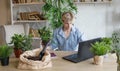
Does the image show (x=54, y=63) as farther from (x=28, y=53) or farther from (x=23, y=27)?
(x=23, y=27)

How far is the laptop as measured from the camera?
2.17 metres

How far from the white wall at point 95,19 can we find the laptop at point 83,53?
2.55 meters

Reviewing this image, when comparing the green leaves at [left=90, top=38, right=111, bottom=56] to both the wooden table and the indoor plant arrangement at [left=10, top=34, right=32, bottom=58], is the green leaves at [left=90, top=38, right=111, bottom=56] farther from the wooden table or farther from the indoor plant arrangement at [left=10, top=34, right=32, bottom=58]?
the indoor plant arrangement at [left=10, top=34, right=32, bottom=58]

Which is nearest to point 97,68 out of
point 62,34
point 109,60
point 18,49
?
point 109,60

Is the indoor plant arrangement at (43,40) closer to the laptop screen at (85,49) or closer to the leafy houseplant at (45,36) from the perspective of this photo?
the leafy houseplant at (45,36)

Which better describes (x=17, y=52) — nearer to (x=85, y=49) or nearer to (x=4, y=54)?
(x=4, y=54)

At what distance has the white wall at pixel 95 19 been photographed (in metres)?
4.71

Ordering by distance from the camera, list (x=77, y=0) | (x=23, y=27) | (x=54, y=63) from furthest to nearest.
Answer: (x=77, y=0) → (x=23, y=27) → (x=54, y=63)

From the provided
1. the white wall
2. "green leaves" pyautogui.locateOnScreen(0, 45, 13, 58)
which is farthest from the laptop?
the white wall

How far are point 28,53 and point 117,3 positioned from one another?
3.11 metres

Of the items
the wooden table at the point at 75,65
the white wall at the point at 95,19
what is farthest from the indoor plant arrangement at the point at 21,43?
the white wall at the point at 95,19

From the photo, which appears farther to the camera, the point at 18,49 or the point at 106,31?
the point at 106,31

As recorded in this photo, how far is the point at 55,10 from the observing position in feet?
14.0

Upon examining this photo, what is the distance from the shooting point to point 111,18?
4691 mm
